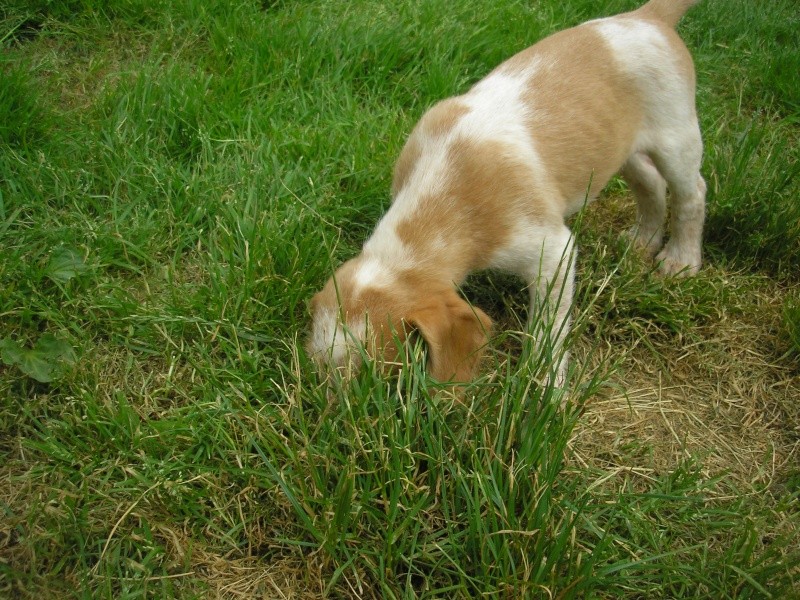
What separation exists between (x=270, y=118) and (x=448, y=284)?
6.01ft

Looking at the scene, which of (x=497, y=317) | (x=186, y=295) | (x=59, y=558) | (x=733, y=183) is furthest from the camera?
(x=733, y=183)

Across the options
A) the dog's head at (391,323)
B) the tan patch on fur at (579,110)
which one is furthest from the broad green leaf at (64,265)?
the tan patch on fur at (579,110)

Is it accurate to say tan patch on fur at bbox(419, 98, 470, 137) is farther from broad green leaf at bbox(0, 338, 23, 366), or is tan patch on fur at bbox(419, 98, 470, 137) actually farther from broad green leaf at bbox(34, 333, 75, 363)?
broad green leaf at bbox(0, 338, 23, 366)

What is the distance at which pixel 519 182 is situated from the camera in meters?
2.98

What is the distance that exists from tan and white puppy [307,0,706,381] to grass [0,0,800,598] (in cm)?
20

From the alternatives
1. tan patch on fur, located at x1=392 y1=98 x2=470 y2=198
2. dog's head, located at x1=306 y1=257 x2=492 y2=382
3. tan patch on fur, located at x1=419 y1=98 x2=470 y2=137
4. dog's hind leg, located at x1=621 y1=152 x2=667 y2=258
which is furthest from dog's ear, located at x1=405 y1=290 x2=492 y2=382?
dog's hind leg, located at x1=621 y1=152 x2=667 y2=258

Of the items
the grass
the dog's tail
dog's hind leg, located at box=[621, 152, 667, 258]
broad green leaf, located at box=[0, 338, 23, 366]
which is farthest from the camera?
dog's hind leg, located at box=[621, 152, 667, 258]

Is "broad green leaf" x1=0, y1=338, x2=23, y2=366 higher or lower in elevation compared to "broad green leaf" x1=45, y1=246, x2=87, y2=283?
lower

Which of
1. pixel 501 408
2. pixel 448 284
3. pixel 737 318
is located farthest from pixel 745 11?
pixel 501 408

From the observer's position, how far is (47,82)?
413cm

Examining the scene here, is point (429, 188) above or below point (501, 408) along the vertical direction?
above

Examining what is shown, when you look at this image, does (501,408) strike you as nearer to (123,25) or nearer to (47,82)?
(47,82)

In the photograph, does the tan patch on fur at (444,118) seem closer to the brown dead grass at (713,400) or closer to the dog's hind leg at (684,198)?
the dog's hind leg at (684,198)

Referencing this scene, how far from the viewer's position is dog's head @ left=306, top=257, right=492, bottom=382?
8.23 feet
